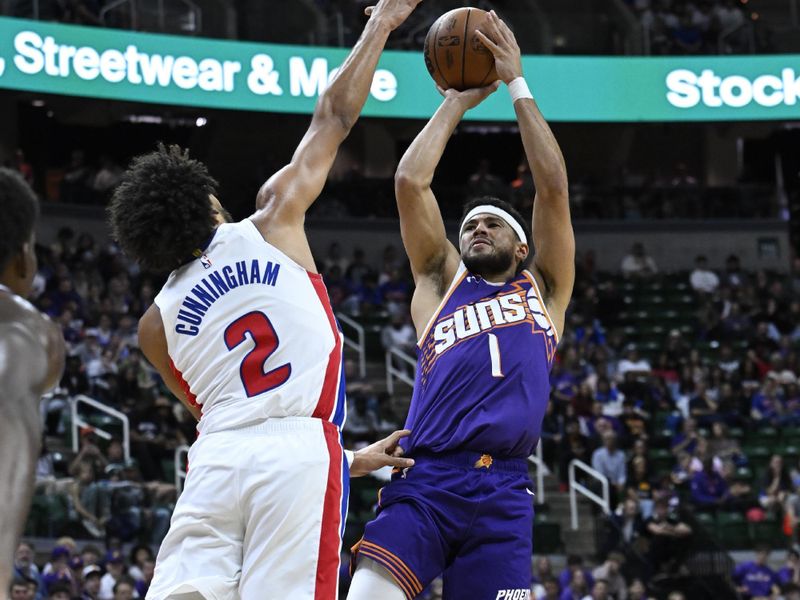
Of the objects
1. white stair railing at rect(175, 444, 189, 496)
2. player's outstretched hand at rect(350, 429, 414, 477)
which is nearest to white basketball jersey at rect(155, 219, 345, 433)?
player's outstretched hand at rect(350, 429, 414, 477)

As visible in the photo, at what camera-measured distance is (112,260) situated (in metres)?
18.7

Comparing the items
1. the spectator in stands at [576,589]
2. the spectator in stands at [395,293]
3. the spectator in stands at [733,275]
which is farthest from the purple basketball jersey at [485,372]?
the spectator in stands at [733,275]

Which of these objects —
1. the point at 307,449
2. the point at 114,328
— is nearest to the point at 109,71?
the point at 114,328

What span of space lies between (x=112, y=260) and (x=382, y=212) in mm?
5773

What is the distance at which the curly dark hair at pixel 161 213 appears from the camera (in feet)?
14.4

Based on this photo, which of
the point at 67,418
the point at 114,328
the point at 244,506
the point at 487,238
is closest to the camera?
the point at 244,506

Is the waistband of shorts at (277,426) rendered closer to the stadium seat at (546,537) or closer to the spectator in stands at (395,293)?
the stadium seat at (546,537)

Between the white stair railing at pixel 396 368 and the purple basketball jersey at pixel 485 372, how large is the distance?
12.3 metres

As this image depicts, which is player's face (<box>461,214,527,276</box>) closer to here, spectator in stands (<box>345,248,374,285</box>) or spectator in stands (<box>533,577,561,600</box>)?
spectator in stands (<box>533,577,561,600</box>)

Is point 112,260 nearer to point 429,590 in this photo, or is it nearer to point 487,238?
point 429,590

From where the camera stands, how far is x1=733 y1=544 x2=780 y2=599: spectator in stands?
14.0m

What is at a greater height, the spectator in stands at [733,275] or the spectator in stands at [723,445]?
the spectator in stands at [733,275]

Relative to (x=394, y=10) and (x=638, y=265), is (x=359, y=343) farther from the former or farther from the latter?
(x=394, y=10)

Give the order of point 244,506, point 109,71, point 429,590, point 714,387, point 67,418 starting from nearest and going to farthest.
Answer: point 244,506 → point 429,590 → point 67,418 → point 714,387 → point 109,71
